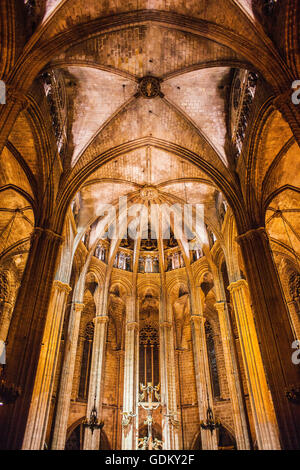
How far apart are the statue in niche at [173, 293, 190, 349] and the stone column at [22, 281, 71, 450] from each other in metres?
10.2

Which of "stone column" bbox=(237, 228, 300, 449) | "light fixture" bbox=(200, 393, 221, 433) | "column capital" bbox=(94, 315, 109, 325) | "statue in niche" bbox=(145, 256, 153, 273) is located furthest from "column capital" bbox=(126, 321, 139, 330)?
"stone column" bbox=(237, 228, 300, 449)

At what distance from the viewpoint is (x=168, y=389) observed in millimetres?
17297

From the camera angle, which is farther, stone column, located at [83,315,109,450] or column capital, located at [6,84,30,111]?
stone column, located at [83,315,109,450]

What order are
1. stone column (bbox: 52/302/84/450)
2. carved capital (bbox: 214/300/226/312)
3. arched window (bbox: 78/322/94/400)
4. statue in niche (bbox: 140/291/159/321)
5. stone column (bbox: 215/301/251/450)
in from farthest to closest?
statue in niche (bbox: 140/291/159/321) < arched window (bbox: 78/322/94/400) < carved capital (bbox: 214/300/226/312) < stone column (bbox: 52/302/84/450) < stone column (bbox: 215/301/251/450)

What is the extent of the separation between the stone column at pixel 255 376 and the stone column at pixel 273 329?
8.63 feet

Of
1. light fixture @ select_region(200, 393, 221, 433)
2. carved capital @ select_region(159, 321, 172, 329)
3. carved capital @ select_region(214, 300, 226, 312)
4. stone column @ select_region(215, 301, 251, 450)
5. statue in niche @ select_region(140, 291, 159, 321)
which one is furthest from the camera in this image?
statue in niche @ select_region(140, 291, 159, 321)

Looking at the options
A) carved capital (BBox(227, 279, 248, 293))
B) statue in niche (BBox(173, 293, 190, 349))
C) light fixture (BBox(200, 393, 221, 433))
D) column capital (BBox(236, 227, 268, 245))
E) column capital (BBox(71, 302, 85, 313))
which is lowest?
light fixture (BBox(200, 393, 221, 433))

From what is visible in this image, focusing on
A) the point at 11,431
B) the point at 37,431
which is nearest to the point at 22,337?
Answer: the point at 11,431

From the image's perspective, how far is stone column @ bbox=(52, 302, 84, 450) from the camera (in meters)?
14.3

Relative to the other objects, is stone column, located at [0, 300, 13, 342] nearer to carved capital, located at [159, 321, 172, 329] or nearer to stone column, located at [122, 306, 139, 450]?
stone column, located at [122, 306, 139, 450]

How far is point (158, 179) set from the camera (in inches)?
766

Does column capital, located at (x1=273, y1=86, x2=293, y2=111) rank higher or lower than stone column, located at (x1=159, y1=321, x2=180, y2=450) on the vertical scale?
higher

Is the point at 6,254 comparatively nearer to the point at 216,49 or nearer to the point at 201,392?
the point at 201,392

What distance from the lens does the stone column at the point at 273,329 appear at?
904cm
